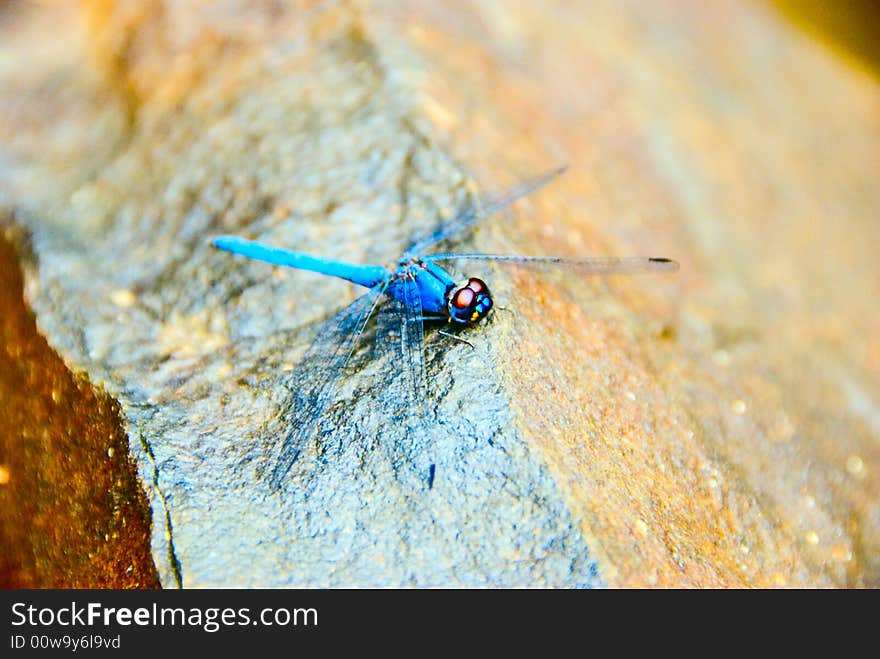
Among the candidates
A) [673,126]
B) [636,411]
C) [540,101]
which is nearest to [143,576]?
[636,411]

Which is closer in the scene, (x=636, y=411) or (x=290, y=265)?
(x=636, y=411)

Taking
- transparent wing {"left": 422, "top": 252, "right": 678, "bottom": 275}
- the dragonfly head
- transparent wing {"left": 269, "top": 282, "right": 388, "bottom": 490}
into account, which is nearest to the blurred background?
transparent wing {"left": 422, "top": 252, "right": 678, "bottom": 275}

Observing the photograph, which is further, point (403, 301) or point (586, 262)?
→ point (586, 262)

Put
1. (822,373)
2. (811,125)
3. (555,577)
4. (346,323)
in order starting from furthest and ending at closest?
(811,125), (822,373), (346,323), (555,577)

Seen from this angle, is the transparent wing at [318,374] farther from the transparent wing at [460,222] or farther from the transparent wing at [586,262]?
the transparent wing at [586,262]

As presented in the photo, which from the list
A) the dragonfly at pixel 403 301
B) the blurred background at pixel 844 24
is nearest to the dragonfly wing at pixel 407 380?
the dragonfly at pixel 403 301

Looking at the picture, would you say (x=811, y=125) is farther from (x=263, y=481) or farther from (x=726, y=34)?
(x=263, y=481)

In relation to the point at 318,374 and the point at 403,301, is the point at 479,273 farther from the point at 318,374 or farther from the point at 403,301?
the point at 318,374

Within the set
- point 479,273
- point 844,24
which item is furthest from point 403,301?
point 844,24
